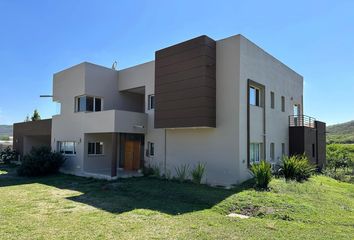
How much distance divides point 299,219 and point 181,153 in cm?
923

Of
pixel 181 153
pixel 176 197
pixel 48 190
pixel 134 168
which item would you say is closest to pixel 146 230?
pixel 176 197

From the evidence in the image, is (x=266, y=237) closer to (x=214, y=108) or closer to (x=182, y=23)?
(x=214, y=108)

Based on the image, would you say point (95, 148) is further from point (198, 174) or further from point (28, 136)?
point (28, 136)

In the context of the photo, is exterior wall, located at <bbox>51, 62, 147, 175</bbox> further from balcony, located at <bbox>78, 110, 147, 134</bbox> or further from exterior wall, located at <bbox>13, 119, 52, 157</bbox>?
exterior wall, located at <bbox>13, 119, 52, 157</bbox>

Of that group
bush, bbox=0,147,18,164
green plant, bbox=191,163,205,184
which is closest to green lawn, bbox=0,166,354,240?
green plant, bbox=191,163,205,184

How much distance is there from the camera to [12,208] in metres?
9.66

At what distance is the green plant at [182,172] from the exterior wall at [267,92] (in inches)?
132

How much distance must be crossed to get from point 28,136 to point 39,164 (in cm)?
1096

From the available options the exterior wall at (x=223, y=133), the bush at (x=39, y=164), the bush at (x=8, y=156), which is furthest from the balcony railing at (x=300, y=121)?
the bush at (x=8, y=156)

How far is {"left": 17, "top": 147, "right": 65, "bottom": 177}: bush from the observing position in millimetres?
18984

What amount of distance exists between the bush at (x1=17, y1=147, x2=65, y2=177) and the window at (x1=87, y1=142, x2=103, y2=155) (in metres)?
2.49

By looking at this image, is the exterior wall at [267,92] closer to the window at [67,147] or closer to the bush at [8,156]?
the window at [67,147]

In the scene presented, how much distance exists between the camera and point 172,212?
29.8ft

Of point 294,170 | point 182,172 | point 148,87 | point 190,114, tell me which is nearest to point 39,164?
point 148,87
